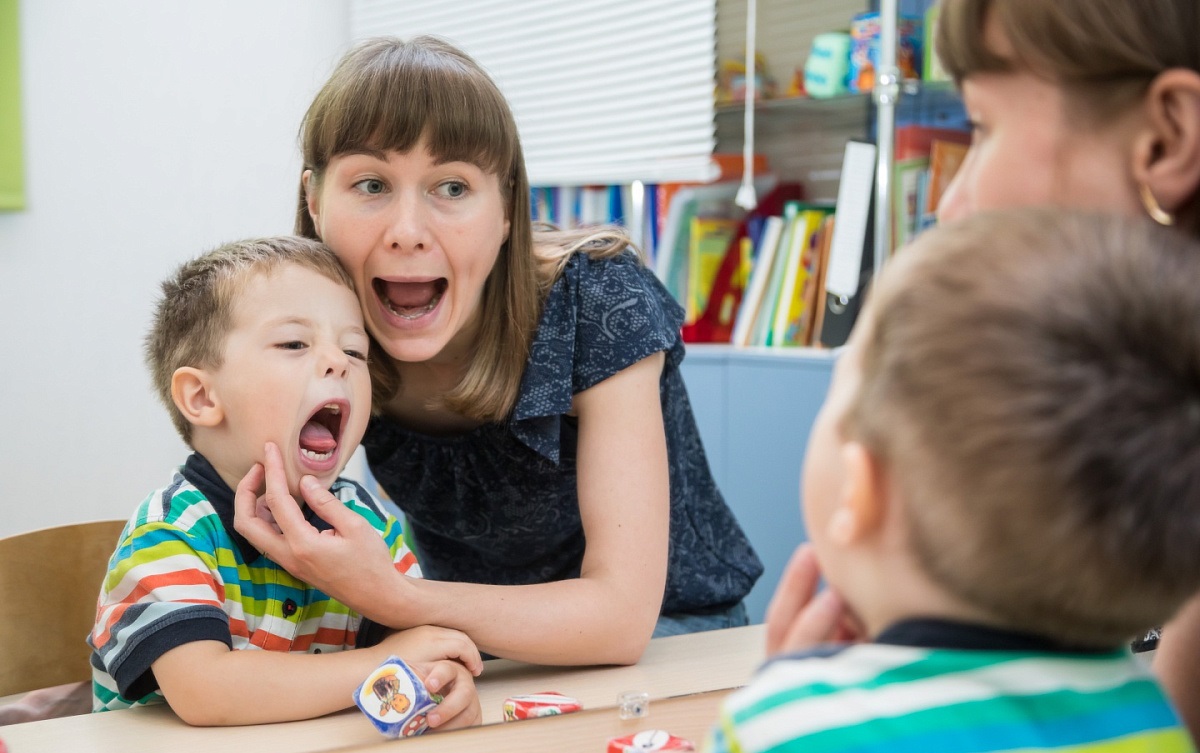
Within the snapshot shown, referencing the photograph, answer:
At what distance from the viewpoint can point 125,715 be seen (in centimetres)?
91

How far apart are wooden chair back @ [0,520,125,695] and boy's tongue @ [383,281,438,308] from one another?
40 cm

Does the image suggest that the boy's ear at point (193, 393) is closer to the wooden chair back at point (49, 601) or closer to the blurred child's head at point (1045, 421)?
the wooden chair back at point (49, 601)

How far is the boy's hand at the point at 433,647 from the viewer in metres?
0.94

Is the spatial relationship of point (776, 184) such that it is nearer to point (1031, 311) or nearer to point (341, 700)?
point (341, 700)

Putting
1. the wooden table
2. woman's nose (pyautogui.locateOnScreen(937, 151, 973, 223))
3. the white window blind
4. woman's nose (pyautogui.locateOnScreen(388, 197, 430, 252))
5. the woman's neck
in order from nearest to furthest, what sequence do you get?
woman's nose (pyautogui.locateOnScreen(937, 151, 973, 223)) < the wooden table < woman's nose (pyautogui.locateOnScreen(388, 197, 430, 252)) < the woman's neck < the white window blind

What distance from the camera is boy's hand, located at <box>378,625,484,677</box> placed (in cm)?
94

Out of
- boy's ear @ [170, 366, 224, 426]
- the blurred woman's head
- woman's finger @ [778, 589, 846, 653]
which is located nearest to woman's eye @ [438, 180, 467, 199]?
boy's ear @ [170, 366, 224, 426]

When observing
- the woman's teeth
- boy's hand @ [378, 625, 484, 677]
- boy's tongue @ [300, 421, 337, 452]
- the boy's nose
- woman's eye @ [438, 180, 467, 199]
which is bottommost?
boy's hand @ [378, 625, 484, 677]

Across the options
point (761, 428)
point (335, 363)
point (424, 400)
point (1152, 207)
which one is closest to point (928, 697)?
point (1152, 207)

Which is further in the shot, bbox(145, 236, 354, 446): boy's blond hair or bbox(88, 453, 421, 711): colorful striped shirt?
bbox(145, 236, 354, 446): boy's blond hair

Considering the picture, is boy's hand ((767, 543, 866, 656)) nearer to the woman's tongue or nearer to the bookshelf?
the woman's tongue

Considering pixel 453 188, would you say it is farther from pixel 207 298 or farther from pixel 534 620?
pixel 534 620

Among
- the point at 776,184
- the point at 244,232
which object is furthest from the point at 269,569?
the point at 244,232

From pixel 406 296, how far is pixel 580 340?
0.20 metres
